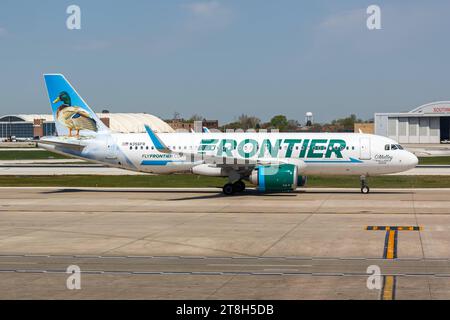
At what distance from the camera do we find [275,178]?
4453 centimetres

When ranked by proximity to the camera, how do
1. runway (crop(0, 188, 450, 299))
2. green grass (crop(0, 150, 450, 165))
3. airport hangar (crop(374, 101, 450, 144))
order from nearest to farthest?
runway (crop(0, 188, 450, 299)) < green grass (crop(0, 150, 450, 165)) < airport hangar (crop(374, 101, 450, 144))

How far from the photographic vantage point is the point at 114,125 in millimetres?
182000

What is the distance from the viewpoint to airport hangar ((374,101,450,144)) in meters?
156

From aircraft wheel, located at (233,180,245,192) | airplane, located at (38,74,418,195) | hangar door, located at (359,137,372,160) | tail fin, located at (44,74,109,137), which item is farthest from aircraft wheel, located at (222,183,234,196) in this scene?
tail fin, located at (44,74,109,137)

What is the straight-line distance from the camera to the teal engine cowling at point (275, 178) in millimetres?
44531

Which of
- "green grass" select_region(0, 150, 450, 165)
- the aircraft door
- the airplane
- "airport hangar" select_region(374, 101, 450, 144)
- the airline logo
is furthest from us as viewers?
"airport hangar" select_region(374, 101, 450, 144)

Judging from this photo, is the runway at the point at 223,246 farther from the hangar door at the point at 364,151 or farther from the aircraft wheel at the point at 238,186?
the hangar door at the point at 364,151

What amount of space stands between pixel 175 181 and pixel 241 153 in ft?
43.1

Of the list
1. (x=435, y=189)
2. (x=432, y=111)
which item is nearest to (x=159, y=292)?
(x=435, y=189)

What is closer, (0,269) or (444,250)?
(0,269)

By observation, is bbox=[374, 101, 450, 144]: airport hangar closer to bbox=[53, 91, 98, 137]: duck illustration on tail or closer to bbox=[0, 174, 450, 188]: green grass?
bbox=[0, 174, 450, 188]: green grass
